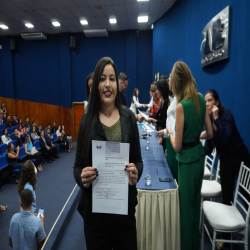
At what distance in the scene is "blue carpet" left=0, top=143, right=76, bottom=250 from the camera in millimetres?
3463

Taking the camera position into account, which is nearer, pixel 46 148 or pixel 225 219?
pixel 225 219

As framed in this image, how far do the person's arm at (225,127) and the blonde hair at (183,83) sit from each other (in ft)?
1.79

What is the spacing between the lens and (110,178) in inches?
39.0

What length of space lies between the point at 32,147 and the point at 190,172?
5578 millimetres

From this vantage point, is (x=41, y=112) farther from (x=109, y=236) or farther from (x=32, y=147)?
(x=109, y=236)

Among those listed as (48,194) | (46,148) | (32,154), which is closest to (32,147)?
(32,154)

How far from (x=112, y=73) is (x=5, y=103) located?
475 inches

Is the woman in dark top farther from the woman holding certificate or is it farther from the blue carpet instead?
the blue carpet

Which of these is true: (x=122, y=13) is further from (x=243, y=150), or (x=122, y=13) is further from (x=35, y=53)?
(x=243, y=150)

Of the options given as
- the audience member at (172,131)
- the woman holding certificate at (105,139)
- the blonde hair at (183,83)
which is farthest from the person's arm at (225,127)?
the woman holding certificate at (105,139)

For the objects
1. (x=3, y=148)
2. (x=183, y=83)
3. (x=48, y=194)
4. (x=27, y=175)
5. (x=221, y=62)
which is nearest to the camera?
(x=183, y=83)

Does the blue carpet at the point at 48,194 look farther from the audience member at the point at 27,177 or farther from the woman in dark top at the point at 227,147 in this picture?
the woman in dark top at the point at 227,147

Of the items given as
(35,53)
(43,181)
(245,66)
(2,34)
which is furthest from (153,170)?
(2,34)

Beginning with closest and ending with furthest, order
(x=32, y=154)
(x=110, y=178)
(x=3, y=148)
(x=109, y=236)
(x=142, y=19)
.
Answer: (x=110, y=178), (x=109, y=236), (x=3, y=148), (x=32, y=154), (x=142, y=19)
